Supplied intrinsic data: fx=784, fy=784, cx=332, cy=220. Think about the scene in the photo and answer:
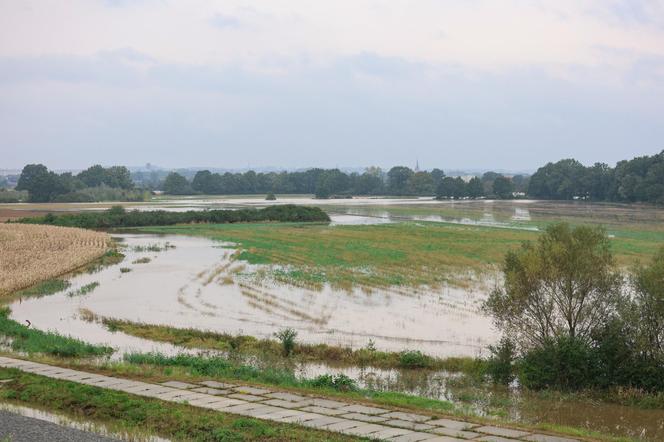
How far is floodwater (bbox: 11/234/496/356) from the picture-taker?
919 inches

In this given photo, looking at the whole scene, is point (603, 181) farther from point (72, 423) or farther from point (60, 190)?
point (72, 423)

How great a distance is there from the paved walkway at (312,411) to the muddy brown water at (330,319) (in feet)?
7.85

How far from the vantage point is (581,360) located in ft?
57.7

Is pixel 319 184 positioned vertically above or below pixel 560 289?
above

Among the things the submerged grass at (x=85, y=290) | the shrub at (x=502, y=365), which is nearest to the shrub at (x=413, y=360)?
the shrub at (x=502, y=365)

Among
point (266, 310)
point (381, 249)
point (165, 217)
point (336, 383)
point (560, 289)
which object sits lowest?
point (266, 310)

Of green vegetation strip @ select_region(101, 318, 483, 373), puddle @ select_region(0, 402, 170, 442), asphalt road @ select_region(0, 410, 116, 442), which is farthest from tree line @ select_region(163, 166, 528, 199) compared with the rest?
asphalt road @ select_region(0, 410, 116, 442)

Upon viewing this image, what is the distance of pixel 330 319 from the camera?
2650 centimetres

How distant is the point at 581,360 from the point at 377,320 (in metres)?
9.57

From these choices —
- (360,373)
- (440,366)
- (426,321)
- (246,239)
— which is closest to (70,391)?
(360,373)

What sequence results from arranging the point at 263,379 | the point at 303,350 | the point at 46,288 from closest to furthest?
the point at 263,379, the point at 303,350, the point at 46,288

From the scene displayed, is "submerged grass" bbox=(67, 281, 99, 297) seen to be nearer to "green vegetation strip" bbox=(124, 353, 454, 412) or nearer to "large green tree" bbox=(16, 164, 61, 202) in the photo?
"green vegetation strip" bbox=(124, 353, 454, 412)

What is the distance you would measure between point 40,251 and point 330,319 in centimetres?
2764

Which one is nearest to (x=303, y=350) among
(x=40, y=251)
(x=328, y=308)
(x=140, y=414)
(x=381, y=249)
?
(x=328, y=308)
